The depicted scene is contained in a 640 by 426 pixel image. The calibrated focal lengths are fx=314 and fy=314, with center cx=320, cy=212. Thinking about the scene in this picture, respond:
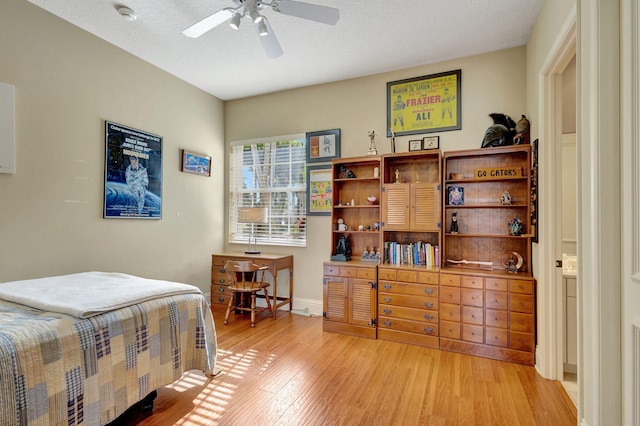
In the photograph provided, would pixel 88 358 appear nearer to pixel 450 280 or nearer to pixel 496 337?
pixel 450 280

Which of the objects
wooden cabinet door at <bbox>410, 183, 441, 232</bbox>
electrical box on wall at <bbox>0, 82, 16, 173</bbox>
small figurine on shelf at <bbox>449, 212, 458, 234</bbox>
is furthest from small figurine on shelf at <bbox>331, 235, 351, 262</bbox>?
electrical box on wall at <bbox>0, 82, 16, 173</bbox>

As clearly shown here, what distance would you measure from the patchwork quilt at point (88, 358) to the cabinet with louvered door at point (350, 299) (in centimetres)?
161

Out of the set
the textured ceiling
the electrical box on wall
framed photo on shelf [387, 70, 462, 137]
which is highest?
the textured ceiling

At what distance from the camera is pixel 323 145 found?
4047 mm

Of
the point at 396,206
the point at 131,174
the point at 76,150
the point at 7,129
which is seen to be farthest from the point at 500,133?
the point at 7,129

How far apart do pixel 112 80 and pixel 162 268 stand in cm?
210

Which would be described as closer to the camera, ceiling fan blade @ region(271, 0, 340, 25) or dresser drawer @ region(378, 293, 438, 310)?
ceiling fan blade @ region(271, 0, 340, 25)

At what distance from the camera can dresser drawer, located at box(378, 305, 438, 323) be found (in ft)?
9.85

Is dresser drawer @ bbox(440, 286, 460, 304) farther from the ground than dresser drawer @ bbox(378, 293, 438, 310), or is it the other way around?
dresser drawer @ bbox(440, 286, 460, 304)

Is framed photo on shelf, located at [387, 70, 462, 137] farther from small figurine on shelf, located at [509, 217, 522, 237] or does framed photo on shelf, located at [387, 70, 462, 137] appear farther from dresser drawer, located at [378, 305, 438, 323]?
dresser drawer, located at [378, 305, 438, 323]

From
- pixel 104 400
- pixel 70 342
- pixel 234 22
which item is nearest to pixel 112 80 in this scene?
pixel 234 22

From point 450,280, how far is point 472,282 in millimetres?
186

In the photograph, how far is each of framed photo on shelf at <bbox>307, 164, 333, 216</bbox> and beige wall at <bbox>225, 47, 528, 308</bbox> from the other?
119mm

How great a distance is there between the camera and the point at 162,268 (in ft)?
12.3
